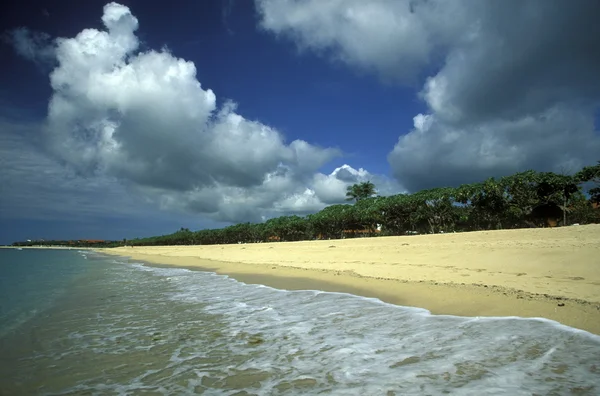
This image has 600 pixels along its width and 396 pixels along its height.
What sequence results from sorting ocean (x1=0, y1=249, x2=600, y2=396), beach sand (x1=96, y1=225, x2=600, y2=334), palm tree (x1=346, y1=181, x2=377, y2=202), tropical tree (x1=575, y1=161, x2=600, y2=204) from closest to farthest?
ocean (x1=0, y1=249, x2=600, y2=396) < beach sand (x1=96, y1=225, x2=600, y2=334) < tropical tree (x1=575, y1=161, x2=600, y2=204) < palm tree (x1=346, y1=181, x2=377, y2=202)

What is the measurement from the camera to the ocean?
4164 mm

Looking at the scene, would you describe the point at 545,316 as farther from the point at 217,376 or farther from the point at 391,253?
the point at 391,253

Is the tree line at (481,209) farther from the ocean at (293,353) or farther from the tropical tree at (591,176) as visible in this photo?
the ocean at (293,353)

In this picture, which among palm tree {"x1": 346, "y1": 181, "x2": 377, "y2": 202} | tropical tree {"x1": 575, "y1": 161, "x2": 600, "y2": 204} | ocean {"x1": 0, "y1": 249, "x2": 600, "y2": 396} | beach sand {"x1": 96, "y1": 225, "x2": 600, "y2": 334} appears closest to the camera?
ocean {"x1": 0, "y1": 249, "x2": 600, "y2": 396}

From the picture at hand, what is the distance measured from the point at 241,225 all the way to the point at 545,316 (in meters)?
103

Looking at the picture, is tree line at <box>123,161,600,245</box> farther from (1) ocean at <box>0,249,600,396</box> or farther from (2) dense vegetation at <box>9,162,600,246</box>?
(1) ocean at <box>0,249,600,396</box>

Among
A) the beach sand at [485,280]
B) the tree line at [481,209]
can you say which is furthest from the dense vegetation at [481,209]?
the beach sand at [485,280]

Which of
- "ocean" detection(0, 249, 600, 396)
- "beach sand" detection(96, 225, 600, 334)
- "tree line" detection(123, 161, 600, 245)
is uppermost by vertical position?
"tree line" detection(123, 161, 600, 245)

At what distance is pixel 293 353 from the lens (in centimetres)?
551

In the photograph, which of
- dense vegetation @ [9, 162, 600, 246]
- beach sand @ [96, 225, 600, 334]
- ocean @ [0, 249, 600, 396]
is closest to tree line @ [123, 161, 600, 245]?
dense vegetation @ [9, 162, 600, 246]

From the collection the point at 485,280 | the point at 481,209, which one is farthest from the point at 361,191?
the point at 485,280

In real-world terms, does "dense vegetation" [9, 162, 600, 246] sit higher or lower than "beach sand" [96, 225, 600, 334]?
A: higher

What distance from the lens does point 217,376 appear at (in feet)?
15.2

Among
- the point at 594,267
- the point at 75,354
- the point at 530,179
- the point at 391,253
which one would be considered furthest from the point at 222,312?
the point at 530,179
